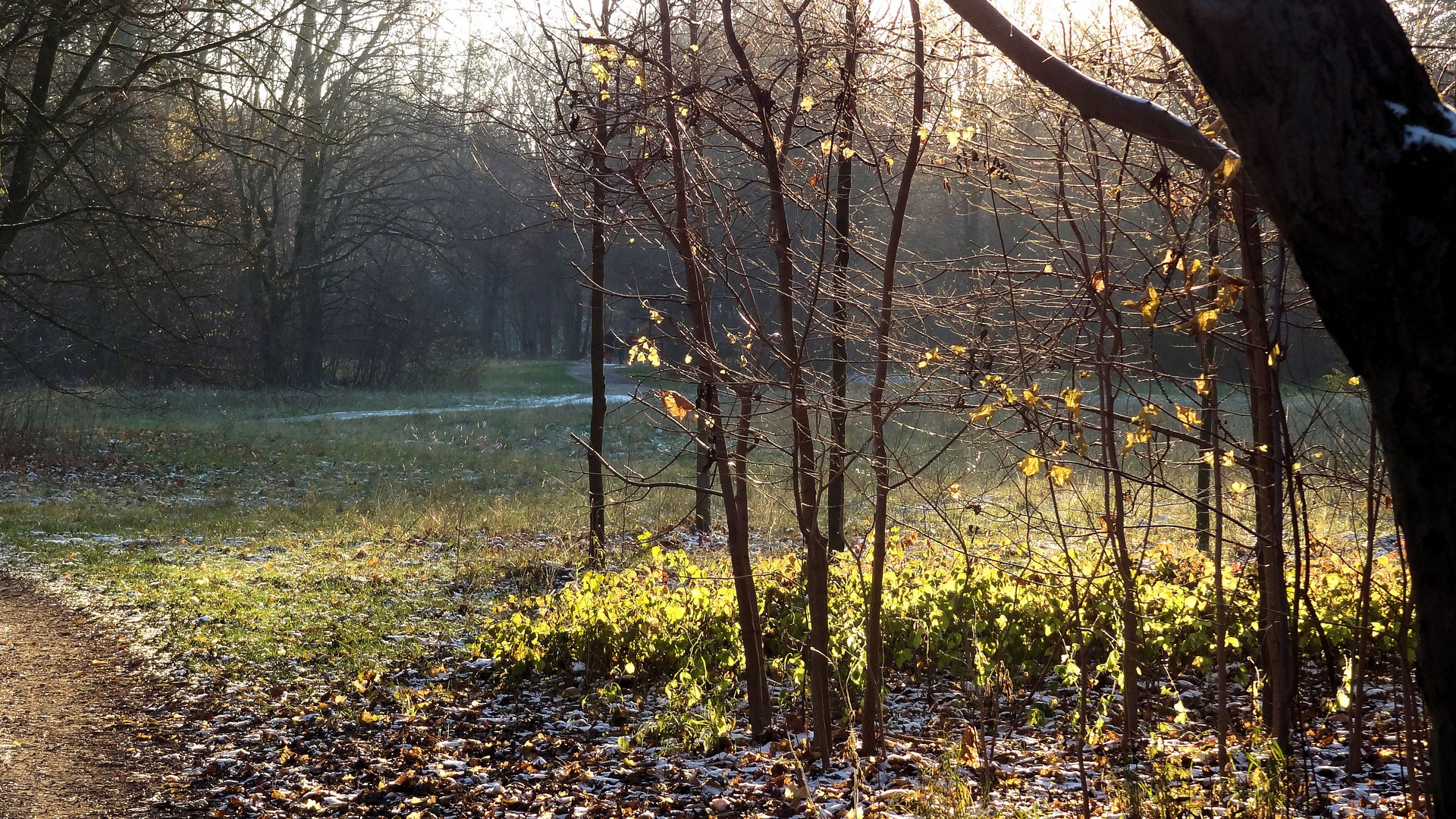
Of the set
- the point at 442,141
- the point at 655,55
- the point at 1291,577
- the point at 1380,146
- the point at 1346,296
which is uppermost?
the point at 442,141

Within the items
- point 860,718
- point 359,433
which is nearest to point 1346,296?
point 860,718

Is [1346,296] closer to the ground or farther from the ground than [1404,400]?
farther from the ground

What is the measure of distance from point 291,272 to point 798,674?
2574cm

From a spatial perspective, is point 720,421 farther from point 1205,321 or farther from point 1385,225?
point 1385,225

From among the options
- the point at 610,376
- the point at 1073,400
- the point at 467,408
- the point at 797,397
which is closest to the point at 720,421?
the point at 797,397

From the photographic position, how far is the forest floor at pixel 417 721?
13.6ft

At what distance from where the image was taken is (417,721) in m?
5.44

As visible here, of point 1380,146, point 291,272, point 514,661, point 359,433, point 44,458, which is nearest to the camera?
point 1380,146

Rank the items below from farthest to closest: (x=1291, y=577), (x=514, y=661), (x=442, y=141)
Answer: (x=442, y=141) → (x=1291, y=577) → (x=514, y=661)

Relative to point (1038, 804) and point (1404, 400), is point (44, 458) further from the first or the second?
point (1404, 400)

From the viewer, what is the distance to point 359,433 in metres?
21.4

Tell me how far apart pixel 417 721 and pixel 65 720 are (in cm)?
187

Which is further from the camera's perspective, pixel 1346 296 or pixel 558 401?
pixel 558 401

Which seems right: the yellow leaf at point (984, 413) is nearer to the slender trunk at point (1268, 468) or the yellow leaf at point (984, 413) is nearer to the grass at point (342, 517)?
the grass at point (342, 517)
